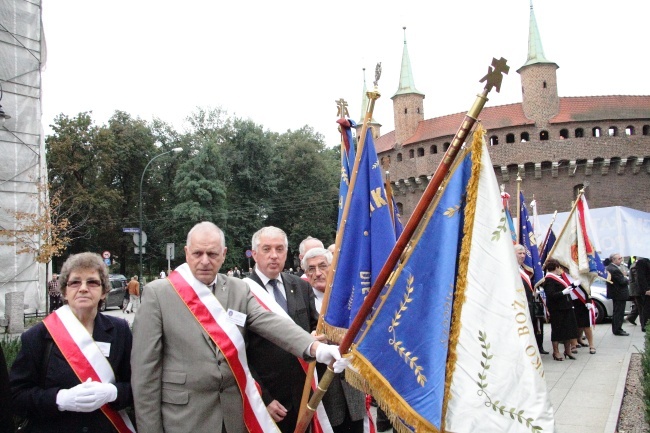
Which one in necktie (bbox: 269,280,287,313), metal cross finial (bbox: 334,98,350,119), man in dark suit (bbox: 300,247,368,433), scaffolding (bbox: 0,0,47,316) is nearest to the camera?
man in dark suit (bbox: 300,247,368,433)

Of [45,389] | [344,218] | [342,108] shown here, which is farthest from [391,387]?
[342,108]

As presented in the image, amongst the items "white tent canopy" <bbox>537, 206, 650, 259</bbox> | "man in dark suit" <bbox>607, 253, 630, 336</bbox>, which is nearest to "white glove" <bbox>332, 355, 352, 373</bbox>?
"man in dark suit" <bbox>607, 253, 630, 336</bbox>

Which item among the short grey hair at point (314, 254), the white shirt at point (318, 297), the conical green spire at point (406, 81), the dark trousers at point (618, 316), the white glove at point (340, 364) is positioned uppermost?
the conical green spire at point (406, 81)

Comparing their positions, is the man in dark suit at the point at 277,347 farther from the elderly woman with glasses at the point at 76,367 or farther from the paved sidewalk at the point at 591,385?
the paved sidewalk at the point at 591,385

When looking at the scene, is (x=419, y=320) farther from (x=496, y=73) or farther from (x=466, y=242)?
(x=496, y=73)

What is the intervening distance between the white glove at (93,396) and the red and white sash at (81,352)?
0.31 ft

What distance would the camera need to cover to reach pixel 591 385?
8102 millimetres

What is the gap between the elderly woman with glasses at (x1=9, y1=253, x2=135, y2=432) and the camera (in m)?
2.99

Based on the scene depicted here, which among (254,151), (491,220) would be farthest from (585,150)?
(491,220)

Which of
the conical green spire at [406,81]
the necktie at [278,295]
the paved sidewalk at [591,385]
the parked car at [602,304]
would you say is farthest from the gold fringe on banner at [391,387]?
the conical green spire at [406,81]

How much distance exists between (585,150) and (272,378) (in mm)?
39369

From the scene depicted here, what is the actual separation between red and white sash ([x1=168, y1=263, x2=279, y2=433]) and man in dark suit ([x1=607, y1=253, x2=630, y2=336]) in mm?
11347

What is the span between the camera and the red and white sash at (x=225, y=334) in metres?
3.23

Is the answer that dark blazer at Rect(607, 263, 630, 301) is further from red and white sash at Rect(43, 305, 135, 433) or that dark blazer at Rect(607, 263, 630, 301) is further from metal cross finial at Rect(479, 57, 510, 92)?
red and white sash at Rect(43, 305, 135, 433)
